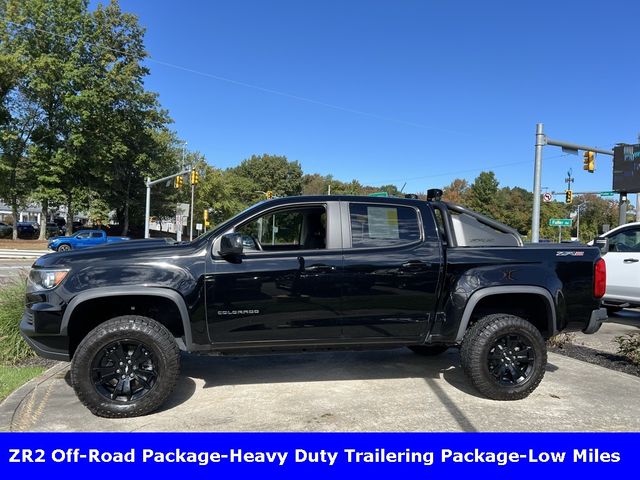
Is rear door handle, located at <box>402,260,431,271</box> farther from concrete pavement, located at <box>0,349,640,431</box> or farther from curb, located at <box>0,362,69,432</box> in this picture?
curb, located at <box>0,362,69,432</box>

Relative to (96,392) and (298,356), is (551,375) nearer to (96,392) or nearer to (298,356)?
(298,356)

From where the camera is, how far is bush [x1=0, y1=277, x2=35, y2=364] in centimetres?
573

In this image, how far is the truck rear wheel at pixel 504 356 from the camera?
177 inches

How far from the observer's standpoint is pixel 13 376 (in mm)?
5113

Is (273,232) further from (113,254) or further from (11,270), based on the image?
(11,270)

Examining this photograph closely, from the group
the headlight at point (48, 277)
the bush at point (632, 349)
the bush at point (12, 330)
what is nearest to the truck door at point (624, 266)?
the bush at point (632, 349)

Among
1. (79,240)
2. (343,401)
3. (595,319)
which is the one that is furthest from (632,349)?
(79,240)

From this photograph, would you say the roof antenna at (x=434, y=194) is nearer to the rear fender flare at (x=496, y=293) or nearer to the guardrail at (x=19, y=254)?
the rear fender flare at (x=496, y=293)

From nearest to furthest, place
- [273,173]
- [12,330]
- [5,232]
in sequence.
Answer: [12,330] < [5,232] < [273,173]

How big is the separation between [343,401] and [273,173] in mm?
84068

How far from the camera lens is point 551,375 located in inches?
214

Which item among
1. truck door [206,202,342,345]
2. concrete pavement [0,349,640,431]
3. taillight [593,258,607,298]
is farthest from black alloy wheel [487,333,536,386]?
truck door [206,202,342,345]
